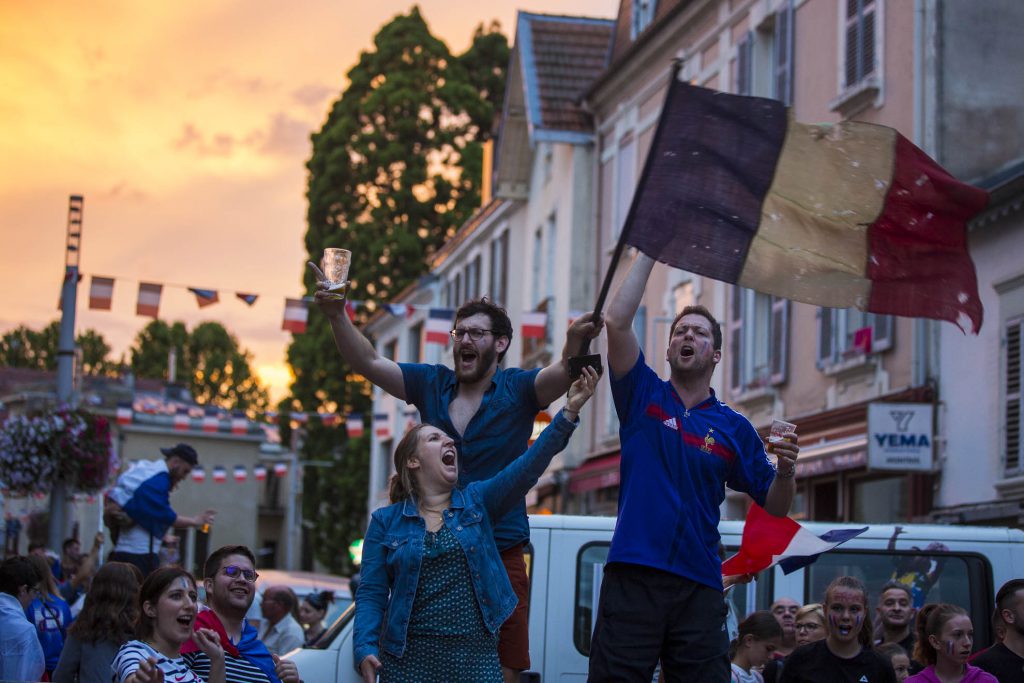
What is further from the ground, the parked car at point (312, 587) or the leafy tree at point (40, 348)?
the leafy tree at point (40, 348)

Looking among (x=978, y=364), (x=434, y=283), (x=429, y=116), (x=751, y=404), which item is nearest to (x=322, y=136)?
(x=429, y=116)

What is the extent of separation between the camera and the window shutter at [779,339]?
910 inches

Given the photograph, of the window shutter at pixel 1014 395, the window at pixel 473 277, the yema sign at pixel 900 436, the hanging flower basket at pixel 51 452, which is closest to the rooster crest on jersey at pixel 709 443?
the window shutter at pixel 1014 395

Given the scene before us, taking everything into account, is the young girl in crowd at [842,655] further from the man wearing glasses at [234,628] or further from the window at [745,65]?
the window at [745,65]

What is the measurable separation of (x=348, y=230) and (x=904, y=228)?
4315 cm

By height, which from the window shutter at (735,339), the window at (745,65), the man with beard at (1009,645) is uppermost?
the window at (745,65)

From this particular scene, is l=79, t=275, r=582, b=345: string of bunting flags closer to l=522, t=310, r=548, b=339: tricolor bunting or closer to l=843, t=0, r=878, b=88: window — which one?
l=522, t=310, r=548, b=339: tricolor bunting

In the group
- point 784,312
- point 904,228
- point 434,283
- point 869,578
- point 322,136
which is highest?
point 322,136

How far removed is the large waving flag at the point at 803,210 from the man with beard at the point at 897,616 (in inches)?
151

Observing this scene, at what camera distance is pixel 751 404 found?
2447cm

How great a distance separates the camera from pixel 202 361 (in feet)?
296

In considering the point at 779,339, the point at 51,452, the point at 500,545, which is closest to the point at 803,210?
the point at 500,545

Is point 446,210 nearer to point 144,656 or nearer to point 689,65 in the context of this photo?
point 689,65

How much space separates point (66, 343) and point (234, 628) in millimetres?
14151
